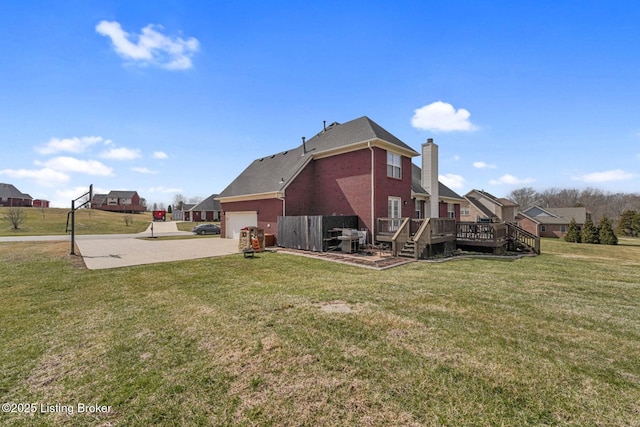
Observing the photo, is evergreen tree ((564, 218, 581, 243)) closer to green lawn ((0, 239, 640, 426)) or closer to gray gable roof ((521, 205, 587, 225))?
gray gable roof ((521, 205, 587, 225))

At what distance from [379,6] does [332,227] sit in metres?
9.58

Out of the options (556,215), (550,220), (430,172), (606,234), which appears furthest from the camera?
(556,215)

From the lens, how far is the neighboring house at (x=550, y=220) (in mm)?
45031

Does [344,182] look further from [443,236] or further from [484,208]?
[484,208]

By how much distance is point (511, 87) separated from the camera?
44.3 ft

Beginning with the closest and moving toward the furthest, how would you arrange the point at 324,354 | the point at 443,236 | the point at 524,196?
the point at 324,354 → the point at 443,236 → the point at 524,196

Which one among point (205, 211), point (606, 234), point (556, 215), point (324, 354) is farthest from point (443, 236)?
point (556, 215)

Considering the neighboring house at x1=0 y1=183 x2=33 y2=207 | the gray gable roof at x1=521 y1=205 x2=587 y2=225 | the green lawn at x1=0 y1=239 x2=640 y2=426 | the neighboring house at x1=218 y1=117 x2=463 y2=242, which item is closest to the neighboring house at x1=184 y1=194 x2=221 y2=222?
the neighboring house at x1=218 y1=117 x2=463 y2=242

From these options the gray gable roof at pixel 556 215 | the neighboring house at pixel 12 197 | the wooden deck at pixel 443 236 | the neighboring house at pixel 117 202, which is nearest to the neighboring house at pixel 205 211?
the neighboring house at pixel 117 202

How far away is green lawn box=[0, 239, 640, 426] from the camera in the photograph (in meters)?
2.48

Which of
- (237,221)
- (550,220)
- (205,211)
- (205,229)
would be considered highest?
(205,211)

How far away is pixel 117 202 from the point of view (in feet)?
212

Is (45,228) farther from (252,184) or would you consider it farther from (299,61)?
(299,61)

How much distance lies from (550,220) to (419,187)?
4330 centimetres
